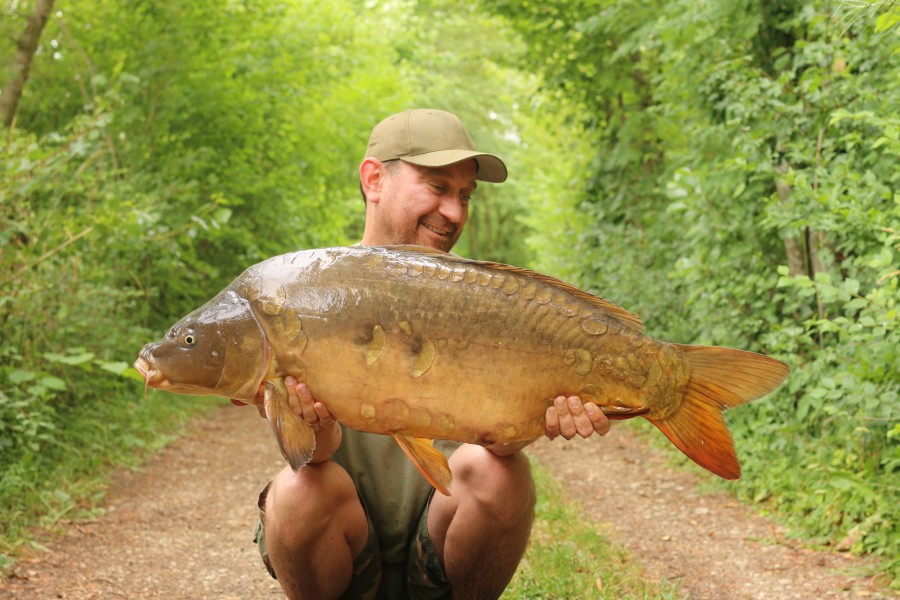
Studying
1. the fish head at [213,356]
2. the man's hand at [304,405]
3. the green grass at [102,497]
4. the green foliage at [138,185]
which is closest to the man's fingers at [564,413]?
the man's hand at [304,405]

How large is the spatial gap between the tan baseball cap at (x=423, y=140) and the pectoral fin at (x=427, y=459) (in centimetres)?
103

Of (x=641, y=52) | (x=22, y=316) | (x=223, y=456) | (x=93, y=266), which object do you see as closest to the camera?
(x=22, y=316)

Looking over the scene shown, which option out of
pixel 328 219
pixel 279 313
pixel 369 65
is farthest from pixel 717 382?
pixel 369 65

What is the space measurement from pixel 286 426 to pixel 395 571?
1.11 metres

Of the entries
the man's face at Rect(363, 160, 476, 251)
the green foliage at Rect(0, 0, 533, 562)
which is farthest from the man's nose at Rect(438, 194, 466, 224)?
the green foliage at Rect(0, 0, 533, 562)

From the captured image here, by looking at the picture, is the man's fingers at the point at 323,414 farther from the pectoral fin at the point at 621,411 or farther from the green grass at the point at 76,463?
the green grass at the point at 76,463

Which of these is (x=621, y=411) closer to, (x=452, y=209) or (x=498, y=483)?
(x=498, y=483)

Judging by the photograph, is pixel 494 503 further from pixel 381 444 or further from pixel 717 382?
pixel 717 382

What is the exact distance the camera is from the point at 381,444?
10.0 feet

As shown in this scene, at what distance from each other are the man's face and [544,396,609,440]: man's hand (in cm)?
91

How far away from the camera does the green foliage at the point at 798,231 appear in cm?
407

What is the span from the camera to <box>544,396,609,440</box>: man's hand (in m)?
2.37

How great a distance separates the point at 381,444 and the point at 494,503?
0.46m

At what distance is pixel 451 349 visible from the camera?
231 cm
